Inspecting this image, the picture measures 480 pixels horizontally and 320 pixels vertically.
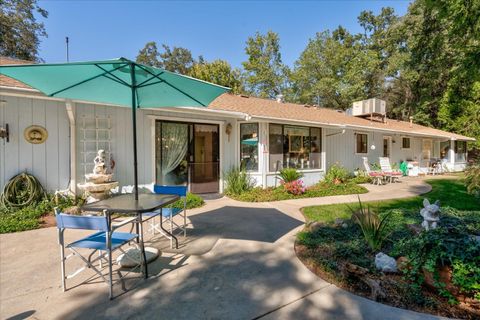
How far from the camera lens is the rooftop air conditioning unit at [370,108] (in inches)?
643

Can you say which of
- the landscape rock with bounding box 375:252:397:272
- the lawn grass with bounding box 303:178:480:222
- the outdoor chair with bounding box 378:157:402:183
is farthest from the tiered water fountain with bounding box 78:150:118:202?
the outdoor chair with bounding box 378:157:402:183

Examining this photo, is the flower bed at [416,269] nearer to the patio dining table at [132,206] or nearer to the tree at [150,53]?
the patio dining table at [132,206]

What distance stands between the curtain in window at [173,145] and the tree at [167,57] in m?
30.8

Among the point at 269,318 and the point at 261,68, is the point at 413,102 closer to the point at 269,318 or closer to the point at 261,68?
the point at 261,68

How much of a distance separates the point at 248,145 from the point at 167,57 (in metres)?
32.9

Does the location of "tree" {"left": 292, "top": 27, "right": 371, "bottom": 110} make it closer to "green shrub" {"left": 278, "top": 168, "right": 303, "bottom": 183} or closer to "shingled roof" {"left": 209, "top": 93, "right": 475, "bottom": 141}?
"shingled roof" {"left": 209, "top": 93, "right": 475, "bottom": 141}

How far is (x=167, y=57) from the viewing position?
121 feet

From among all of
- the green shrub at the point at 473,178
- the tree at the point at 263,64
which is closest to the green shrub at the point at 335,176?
the green shrub at the point at 473,178

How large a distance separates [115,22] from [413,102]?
28.6 m

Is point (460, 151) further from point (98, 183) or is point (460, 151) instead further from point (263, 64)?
point (98, 183)

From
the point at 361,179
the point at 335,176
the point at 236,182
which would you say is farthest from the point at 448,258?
the point at 361,179

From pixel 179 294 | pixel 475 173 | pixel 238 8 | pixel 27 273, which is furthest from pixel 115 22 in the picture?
pixel 475 173

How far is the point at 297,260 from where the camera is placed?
3672 millimetres

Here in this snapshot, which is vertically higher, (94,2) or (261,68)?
(261,68)
